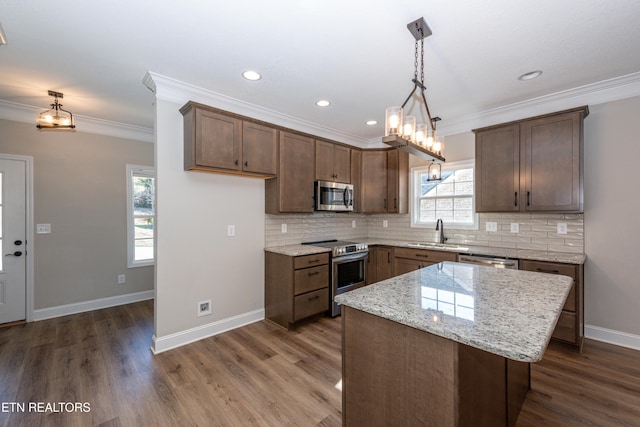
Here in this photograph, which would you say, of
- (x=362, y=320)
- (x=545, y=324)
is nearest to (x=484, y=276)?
(x=545, y=324)

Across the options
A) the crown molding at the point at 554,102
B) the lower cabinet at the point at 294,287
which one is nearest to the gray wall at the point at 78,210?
the lower cabinet at the point at 294,287

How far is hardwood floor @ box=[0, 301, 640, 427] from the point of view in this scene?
1.89 meters

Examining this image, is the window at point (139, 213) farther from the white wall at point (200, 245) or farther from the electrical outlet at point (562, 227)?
the electrical outlet at point (562, 227)

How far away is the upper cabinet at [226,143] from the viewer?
9.18 feet

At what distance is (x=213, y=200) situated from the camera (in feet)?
10.5

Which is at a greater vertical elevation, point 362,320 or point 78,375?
point 362,320

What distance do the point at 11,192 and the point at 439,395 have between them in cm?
483

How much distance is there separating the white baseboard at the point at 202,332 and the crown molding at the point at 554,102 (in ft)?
12.0

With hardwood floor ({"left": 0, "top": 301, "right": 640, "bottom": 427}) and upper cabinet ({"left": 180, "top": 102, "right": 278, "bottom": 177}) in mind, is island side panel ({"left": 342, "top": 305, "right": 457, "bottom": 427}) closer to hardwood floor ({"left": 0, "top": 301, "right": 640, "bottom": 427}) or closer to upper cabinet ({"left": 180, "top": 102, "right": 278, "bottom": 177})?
hardwood floor ({"left": 0, "top": 301, "right": 640, "bottom": 427})

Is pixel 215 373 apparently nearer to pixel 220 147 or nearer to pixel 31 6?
pixel 220 147

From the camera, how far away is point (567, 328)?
2.72 m

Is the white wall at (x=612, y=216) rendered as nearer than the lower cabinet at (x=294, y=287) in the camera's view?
Yes

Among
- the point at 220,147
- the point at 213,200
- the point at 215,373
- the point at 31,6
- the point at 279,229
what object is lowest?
the point at 215,373

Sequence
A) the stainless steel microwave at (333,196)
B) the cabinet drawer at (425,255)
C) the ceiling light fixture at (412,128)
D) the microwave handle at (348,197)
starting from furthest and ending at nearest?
1. the microwave handle at (348,197)
2. the stainless steel microwave at (333,196)
3. the cabinet drawer at (425,255)
4. the ceiling light fixture at (412,128)
